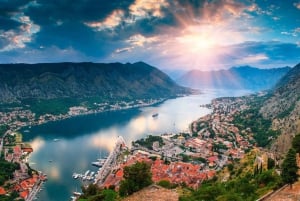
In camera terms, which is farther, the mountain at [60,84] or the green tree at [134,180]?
the mountain at [60,84]

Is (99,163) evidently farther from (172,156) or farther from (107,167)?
(172,156)

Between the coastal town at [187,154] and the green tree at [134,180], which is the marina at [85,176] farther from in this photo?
the green tree at [134,180]

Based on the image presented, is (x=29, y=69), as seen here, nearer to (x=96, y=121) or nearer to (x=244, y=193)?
(x=96, y=121)

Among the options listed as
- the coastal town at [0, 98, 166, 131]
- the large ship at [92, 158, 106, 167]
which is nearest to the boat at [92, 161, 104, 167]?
the large ship at [92, 158, 106, 167]

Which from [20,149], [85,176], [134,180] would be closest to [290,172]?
[134,180]

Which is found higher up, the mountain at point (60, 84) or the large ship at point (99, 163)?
the mountain at point (60, 84)

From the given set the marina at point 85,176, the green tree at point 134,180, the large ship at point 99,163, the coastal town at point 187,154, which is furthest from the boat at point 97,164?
the green tree at point 134,180

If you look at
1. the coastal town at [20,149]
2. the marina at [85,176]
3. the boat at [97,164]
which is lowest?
the marina at [85,176]
